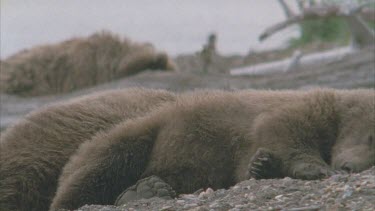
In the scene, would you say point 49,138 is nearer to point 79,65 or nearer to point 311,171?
point 311,171

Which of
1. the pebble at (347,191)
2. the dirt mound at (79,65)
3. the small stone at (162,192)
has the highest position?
the dirt mound at (79,65)

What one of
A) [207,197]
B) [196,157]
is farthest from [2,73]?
[207,197]

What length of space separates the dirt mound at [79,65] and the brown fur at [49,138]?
4981 millimetres

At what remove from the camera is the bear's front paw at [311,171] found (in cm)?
531

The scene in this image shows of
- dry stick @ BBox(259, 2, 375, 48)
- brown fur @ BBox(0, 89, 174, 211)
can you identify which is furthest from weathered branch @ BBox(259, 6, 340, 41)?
brown fur @ BBox(0, 89, 174, 211)

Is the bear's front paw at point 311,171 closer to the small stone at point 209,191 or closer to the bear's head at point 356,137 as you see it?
the bear's head at point 356,137

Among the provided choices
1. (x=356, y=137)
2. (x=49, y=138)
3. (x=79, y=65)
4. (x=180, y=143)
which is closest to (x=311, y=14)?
(x=79, y=65)

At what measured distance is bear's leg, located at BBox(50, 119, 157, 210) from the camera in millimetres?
5902

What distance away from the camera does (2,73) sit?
11.7 meters

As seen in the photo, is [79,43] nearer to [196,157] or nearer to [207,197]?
[196,157]

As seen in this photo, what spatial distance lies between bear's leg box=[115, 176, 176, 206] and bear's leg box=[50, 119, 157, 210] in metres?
0.31

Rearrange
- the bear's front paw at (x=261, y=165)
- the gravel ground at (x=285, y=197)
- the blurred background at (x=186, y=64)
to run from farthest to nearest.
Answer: the blurred background at (x=186, y=64) → the bear's front paw at (x=261, y=165) → the gravel ground at (x=285, y=197)

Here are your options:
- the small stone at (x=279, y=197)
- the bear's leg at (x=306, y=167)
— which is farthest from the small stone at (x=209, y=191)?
the small stone at (x=279, y=197)

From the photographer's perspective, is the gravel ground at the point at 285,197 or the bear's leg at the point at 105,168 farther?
the bear's leg at the point at 105,168
